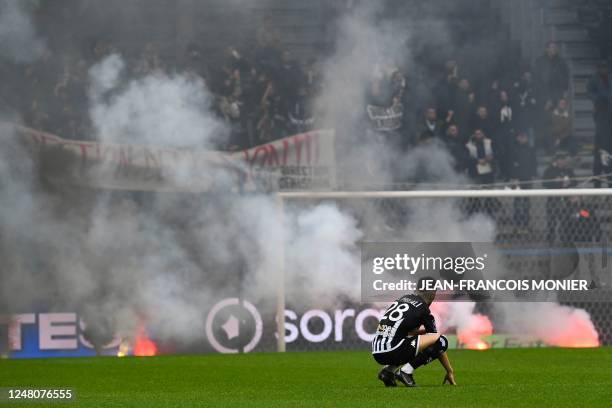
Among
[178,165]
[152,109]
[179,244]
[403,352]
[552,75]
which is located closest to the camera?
[403,352]

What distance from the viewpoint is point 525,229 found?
12.8 metres

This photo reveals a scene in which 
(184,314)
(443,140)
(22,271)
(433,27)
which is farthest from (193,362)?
(433,27)

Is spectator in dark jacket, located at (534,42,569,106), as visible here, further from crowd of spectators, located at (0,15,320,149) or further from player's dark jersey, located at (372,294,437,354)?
player's dark jersey, located at (372,294,437,354)

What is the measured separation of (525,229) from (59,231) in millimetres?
4836

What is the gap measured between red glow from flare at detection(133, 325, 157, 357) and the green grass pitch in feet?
3.17

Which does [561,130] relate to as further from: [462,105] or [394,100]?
[394,100]

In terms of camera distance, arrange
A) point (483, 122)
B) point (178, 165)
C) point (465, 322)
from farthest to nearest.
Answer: point (483, 122)
point (178, 165)
point (465, 322)

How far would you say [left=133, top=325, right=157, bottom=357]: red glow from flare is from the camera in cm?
1270

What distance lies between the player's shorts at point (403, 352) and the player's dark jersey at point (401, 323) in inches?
0.7

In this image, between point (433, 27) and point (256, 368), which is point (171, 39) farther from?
point (256, 368)

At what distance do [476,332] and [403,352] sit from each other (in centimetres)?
464

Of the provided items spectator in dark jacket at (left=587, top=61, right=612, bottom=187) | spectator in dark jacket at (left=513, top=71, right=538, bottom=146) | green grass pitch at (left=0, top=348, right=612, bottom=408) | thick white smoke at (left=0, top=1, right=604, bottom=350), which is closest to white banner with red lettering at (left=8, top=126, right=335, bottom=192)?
thick white smoke at (left=0, top=1, right=604, bottom=350)

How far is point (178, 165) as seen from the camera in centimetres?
1422

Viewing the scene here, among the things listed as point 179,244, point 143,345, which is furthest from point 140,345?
point 179,244
